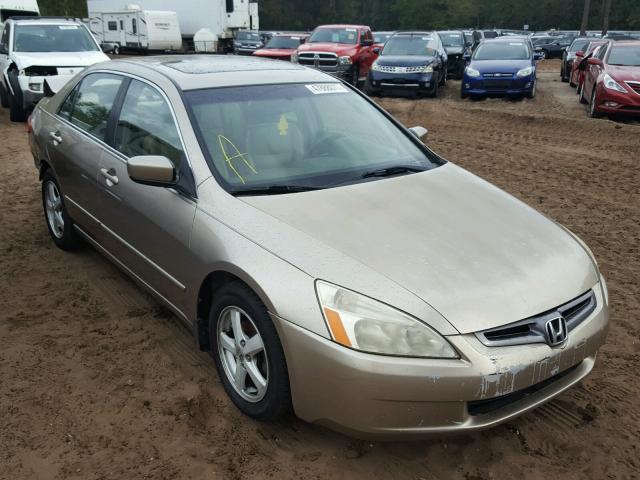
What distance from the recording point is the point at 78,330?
387cm

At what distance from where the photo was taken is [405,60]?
50.5ft

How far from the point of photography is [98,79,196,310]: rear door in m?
3.26

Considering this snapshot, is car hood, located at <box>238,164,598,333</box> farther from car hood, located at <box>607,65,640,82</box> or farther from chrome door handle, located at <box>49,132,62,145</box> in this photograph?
car hood, located at <box>607,65,640,82</box>

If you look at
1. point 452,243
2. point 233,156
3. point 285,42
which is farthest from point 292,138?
point 285,42

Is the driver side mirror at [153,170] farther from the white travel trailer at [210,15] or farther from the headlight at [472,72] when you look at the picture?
the white travel trailer at [210,15]

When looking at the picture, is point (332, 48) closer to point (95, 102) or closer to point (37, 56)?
point (37, 56)

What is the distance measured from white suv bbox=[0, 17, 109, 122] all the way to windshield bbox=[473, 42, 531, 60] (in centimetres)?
938

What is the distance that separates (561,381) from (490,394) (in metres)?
0.53

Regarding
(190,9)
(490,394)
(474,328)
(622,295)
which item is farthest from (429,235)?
(190,9)

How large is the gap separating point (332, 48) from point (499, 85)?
5058mm

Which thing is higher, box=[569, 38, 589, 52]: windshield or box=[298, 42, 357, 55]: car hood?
box=[298, 42, 357, 55]: car hood

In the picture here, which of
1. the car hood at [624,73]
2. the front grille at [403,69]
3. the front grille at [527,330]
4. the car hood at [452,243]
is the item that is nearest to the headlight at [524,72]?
the front grille at [403,69]

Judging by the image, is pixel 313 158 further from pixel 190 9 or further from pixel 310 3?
pixel 310 3

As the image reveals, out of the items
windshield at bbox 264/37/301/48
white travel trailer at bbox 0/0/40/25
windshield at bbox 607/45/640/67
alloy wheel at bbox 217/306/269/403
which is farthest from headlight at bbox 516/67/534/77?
white travel trailer at bbox 0/0/40/25
